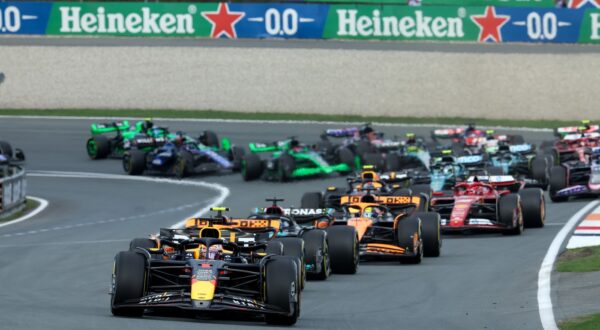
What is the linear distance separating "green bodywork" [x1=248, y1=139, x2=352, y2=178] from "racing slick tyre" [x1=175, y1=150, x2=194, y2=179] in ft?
5.90

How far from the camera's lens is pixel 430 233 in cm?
2175

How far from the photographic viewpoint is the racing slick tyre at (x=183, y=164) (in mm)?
37781

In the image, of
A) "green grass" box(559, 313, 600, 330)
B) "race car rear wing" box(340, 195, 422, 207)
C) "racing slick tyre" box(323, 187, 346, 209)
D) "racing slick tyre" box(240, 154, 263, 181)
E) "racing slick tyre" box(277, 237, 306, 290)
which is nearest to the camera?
"green grass" box(559, 313, 600, 330)

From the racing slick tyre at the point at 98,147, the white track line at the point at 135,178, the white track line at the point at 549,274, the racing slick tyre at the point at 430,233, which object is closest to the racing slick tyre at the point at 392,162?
the white track line at the point at 135,178

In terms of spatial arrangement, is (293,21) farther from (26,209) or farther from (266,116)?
(26,209)

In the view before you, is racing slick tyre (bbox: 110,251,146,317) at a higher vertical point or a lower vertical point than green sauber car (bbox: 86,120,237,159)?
lower

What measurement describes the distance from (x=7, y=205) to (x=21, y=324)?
1663cm

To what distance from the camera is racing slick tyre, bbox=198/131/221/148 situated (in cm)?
4003

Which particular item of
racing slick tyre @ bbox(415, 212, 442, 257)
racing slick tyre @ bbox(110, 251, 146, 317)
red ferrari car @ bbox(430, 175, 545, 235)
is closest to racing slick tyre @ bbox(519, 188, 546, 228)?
red ferrari car @ bbox(430, 175, 545, 235)

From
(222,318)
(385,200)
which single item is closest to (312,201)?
(385,200)

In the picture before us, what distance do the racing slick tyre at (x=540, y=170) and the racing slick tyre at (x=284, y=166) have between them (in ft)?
21.0

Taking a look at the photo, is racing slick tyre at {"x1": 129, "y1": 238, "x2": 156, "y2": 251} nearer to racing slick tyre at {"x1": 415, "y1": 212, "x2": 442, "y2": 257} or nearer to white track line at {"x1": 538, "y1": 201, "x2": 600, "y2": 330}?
white track line at {"x1": 538, "y1": 201, "x2": 600, "y2": 330}

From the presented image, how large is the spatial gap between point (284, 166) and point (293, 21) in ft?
59.6

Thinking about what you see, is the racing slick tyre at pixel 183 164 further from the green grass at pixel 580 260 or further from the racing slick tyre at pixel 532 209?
the green grass at pixel 580 260
